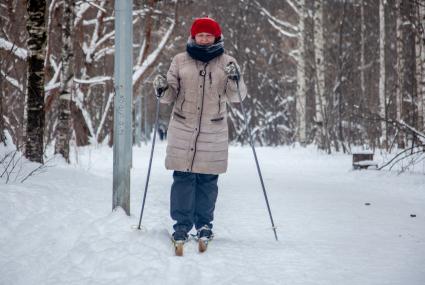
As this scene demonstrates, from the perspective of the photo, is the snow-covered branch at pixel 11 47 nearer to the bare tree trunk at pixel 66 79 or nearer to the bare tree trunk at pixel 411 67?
the bare tree trunk at pixel 66 79

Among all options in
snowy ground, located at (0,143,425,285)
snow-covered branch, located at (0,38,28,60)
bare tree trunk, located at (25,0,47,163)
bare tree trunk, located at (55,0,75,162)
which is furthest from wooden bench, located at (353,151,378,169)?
snow-covered branch, located at (0,38,28,60)

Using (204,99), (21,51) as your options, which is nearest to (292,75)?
(21,51)

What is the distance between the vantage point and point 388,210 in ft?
16.9

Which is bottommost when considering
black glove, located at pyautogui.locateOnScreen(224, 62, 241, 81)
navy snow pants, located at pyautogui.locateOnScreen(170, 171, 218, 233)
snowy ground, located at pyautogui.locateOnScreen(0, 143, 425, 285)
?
snowy ground, located at pyautogui.locateOnScreen(0, 143, 425, 285)

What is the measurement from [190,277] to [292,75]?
24.5 meters

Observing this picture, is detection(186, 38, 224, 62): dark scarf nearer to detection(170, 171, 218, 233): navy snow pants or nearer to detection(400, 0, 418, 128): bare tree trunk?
detection(170, 171, 218, 233): navy snow pants

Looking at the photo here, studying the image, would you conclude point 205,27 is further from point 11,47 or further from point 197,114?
point 11,47

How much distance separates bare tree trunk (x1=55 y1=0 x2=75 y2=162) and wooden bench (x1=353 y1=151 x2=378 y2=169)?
5.22 metres

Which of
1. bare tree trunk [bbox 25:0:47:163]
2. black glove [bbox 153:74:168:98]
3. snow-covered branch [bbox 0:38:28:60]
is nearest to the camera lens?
black glove [bbox 153:74:168:98]

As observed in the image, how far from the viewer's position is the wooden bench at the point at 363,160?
815 cm

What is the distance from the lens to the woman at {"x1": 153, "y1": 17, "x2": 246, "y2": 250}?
3.70 meters

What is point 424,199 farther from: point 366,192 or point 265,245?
point 265,245

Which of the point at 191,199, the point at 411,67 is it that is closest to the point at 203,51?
the point at 191,199

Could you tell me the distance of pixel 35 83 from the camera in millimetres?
5816
